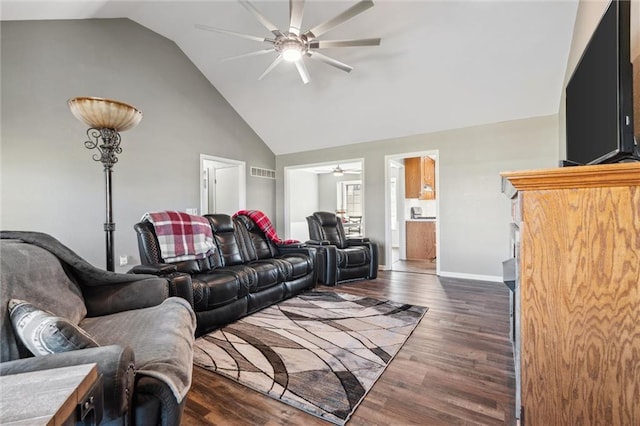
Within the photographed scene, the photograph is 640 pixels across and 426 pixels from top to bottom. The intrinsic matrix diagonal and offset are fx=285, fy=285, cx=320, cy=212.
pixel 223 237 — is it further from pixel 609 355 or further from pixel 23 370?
pixel 609 355

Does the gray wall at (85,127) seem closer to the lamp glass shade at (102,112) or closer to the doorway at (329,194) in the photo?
the lamp glass shade at (102,112)

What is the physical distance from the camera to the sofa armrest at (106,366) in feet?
2.76

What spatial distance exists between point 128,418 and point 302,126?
196 inches

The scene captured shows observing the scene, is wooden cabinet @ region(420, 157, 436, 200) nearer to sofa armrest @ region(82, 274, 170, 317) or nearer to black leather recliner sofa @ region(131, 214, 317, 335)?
black leather recliner sofa @ region(131, 214, 317, 335)

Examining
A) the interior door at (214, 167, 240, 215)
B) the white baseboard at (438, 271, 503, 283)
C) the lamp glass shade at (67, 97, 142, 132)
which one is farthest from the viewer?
the interior door at (214, 167, 240, 215)

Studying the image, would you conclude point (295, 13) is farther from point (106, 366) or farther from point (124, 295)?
point (106, 366)

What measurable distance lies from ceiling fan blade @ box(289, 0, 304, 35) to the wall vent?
11.3 feet

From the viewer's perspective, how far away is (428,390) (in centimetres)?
166

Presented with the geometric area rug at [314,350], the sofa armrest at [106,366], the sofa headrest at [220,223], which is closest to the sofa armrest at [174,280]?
the geometric area rug at [314,350]

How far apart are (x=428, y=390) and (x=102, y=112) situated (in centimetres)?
285

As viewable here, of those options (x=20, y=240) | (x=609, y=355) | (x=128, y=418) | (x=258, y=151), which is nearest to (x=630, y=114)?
(x=609, y=355)

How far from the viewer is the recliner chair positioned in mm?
3963

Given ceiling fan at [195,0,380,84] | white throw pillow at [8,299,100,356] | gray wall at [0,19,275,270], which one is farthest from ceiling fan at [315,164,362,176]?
white throw pillow at [8,299,100,356]

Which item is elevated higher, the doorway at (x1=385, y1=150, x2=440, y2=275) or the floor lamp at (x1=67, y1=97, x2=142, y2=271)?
the floor lamp at (x1=67, y1=97, x2=142, y2=271)
